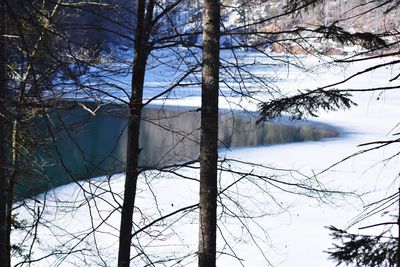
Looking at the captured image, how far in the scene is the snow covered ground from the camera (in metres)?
4.68

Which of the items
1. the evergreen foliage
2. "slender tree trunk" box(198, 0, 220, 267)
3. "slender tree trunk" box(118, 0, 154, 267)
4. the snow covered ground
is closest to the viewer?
the evergreen foliage

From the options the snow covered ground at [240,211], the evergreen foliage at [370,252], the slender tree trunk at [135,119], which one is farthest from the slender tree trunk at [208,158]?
the evergreen foliage at [370,252]

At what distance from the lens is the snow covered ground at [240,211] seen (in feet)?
15.4

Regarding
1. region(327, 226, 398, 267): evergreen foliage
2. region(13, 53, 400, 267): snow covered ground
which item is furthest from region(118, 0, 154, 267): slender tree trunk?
region(327, 226, 398, 267): evergreen foliage

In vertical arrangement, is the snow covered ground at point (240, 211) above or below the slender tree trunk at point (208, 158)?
below

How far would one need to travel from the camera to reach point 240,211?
436cm

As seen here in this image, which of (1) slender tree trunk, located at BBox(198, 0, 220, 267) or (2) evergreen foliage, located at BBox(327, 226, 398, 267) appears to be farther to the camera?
(1) slender tree trunk, located at BBox(198, 0, 220, 267)

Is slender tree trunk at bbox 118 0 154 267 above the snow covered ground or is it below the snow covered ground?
above

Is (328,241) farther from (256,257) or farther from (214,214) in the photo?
(214,214)

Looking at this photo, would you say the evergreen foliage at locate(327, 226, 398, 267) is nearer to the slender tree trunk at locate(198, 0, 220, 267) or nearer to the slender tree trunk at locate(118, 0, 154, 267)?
the slender tree trunk at locate(198, 0, 220, 267)

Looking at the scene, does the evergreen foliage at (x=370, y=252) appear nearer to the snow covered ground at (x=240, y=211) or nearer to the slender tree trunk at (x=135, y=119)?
the snow covered ground at (x=240, y=211)

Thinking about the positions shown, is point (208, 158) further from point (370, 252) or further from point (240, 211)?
point (370, 252)

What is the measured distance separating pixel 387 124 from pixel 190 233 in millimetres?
14855

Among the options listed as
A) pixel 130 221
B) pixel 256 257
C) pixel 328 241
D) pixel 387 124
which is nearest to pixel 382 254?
pixel 130 221
